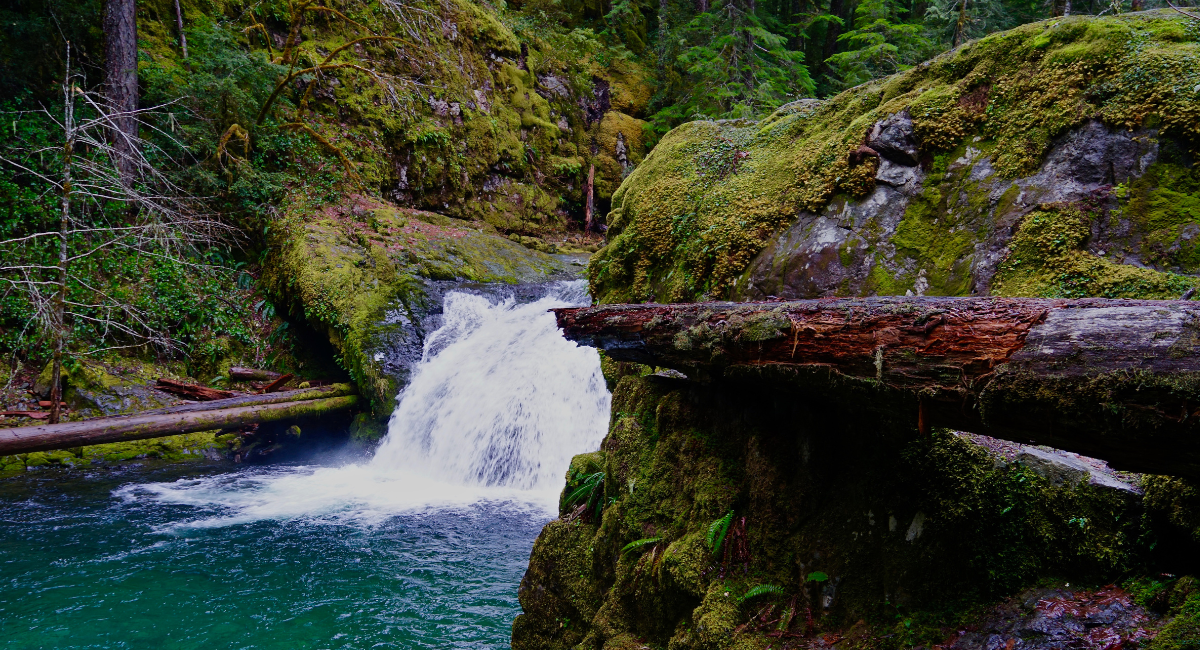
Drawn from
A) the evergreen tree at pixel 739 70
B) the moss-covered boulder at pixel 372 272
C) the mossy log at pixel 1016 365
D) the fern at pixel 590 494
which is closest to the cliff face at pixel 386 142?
the moss-covered boulder at pixel 372 272

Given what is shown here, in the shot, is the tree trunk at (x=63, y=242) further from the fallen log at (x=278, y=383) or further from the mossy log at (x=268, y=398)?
the fallen log at (x=278, y=383)

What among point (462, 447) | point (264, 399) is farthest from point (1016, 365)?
point (264, 399)

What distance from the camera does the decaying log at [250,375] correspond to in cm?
1064

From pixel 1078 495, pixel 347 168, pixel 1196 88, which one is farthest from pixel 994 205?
pixel 347 168

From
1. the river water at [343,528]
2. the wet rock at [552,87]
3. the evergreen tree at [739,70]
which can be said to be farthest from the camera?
the wet rock at [552,87]

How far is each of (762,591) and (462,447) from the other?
695 centimetres

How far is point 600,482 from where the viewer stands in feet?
14.1

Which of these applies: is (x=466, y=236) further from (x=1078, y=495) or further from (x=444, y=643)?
(x=1078, y=495)

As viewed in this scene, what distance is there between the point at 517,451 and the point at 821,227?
531cm

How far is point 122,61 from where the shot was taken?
10797 millimetres

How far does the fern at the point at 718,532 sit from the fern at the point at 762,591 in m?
0.29

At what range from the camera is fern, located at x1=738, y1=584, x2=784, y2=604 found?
110 inches

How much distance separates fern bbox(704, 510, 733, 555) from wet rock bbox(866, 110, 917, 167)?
4.06 meters

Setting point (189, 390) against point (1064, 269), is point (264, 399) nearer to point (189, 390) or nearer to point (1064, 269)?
point (189, 390)
